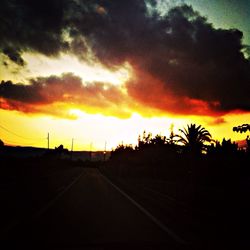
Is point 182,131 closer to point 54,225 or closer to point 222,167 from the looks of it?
point 222,167

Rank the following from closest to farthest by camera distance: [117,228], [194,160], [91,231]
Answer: [91,231]
[117,228]
[194,160]

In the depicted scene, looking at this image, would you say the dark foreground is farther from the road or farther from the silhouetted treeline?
the silhouetted treeline

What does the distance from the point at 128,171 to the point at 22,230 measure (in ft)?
174

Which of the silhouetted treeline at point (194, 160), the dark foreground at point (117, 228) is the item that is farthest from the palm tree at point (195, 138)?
the dark foreground at point (117, 228)

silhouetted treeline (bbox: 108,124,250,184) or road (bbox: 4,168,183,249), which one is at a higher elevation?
silhouetted treeline (bbox: 108,124,250,184)

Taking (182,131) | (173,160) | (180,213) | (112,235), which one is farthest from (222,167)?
(112,235)

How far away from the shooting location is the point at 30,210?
11469 millimetres

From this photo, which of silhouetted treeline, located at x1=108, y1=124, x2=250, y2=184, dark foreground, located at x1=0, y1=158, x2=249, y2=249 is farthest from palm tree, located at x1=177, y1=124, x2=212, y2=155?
dark foreground, located at x1=0, y1=158, x2=249, y2=249

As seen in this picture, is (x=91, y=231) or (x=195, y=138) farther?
(x=195, y=138)

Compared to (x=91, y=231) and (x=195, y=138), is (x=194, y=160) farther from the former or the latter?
(x=91, y=231)

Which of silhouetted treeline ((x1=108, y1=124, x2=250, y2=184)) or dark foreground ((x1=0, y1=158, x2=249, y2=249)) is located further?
silhouetted treeline ((x1=108, y1=124, x2=250, y2=184))

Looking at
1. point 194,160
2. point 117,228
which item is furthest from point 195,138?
point 117,228

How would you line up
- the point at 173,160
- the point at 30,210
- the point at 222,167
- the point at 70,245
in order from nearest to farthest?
the point at 70,245
the point at 30,210
the point at 222,167
the point at 173,160

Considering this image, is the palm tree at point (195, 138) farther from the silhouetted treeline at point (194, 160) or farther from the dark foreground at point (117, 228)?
the dark foreground at point (117, 228)
